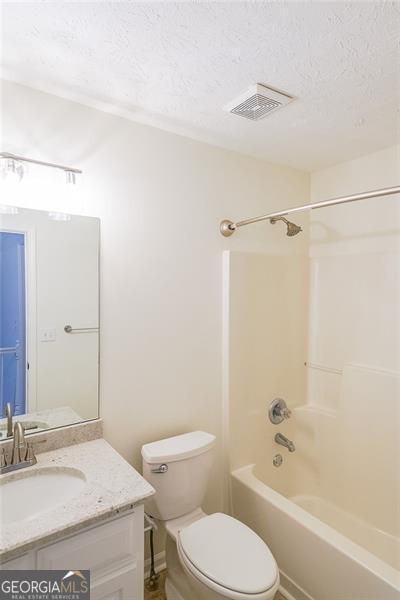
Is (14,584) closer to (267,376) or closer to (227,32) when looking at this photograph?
(267,376)

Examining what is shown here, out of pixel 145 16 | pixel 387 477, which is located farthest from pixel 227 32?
pixel 387 477

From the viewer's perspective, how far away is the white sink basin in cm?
127

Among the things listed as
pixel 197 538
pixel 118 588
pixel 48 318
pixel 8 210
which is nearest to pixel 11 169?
pixel 8 210

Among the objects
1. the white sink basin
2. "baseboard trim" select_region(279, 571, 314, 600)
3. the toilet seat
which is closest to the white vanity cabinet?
the white sink basin

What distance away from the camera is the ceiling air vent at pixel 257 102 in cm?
152

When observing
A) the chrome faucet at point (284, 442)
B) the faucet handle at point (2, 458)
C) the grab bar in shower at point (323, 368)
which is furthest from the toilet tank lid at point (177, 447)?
the grab bar in shower at point (323, 368)

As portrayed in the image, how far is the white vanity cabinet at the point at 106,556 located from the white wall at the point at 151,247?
58 cm

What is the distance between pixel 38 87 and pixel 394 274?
2135mm

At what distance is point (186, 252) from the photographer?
1996 millimetres

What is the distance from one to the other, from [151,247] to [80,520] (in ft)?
4.11

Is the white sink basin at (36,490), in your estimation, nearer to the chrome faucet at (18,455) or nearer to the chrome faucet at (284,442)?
the chrome faucet at (18,455)

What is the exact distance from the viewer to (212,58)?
132 cm

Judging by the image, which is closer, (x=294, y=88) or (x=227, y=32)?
(x=227, y=32)

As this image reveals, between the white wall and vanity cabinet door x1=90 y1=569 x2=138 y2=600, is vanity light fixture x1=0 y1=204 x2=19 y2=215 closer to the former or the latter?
the white wall
